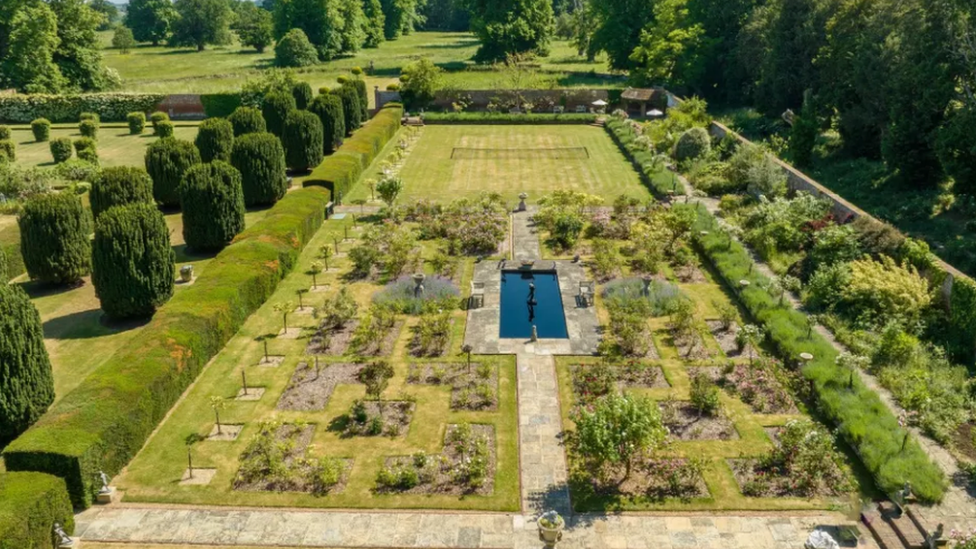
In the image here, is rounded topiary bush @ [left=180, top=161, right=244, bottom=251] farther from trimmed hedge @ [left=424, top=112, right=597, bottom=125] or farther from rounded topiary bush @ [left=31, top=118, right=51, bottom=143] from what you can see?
rounded topiary bush @ [left=31, top=118, right=51, bottom=143]

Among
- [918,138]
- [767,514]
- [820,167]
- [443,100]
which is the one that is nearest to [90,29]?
[443,100]

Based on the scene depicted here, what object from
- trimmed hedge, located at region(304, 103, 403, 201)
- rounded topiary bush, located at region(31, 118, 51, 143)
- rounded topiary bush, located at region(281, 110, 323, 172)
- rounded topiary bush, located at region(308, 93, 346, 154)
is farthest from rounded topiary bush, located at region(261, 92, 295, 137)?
rounded topiary bush, located at region(31, 118, 51, 143)

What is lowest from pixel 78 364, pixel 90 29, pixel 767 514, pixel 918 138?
pixel 767 514

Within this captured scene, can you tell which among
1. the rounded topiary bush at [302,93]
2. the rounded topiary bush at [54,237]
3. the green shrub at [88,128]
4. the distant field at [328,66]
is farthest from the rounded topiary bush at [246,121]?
the distant field at [328,66]

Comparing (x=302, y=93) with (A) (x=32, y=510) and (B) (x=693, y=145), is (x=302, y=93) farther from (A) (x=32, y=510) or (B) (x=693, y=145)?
(A) (x=32, y=510)

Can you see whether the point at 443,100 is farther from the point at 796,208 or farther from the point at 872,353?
the point at 872,353

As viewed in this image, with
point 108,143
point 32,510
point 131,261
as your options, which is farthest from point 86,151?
point 32,510
